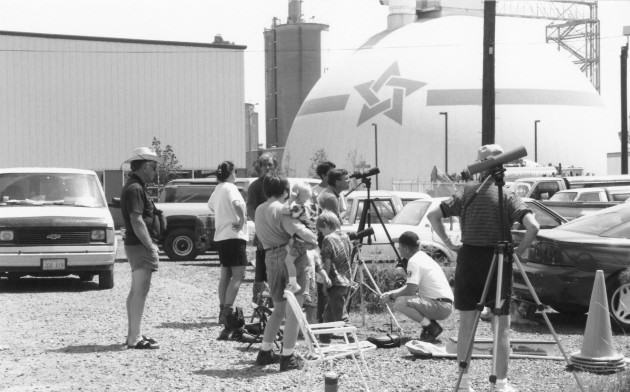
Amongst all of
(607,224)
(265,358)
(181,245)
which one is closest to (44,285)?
(181,245)

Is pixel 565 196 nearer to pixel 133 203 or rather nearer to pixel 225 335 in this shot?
pixel 225 335

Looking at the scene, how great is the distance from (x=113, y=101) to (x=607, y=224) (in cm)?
4545

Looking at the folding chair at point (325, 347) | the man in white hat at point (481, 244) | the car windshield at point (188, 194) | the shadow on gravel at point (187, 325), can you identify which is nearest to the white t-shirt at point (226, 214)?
the shadow on gravel at point (187, 325)

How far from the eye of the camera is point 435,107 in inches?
3593

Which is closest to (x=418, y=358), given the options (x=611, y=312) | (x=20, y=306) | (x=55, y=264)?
(x=611, y=312)

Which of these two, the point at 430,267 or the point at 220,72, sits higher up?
the point at 220,72

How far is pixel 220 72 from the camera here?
54.9m

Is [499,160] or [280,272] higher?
[499,160]

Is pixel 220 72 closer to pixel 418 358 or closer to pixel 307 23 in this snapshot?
pixel 418 358

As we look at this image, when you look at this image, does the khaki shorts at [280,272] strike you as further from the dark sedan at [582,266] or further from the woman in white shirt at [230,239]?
the dark sedan at [582,266]

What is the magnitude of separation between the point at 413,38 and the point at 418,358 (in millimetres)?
91840

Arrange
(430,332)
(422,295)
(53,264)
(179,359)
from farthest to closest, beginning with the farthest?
1. (53,264)
2. (422,295)
3. (430,332)
4. (179,359)

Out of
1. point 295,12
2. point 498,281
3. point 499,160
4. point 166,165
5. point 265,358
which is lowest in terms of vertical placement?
point 265,358

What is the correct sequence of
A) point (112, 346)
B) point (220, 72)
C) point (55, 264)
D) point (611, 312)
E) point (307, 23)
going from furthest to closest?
point (307, 23) < point (220, 72) < point (55, 264) < point (611, 312) < point (112, 346)
